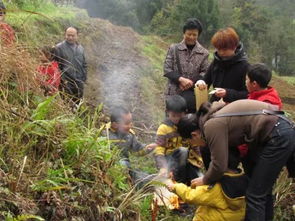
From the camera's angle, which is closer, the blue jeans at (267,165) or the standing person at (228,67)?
the blue jeans at (267,165)

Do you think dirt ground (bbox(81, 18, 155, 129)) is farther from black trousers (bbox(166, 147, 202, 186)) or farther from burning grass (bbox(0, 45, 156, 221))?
burning grass (bbox(0, 45, 156, 221))

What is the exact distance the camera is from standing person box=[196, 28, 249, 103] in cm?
432

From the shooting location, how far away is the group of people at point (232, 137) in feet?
11.6

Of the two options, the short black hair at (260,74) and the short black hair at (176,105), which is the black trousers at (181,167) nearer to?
the short black hair at (176,105)

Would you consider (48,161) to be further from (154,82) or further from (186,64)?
(154,82)

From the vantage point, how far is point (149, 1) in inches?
1272

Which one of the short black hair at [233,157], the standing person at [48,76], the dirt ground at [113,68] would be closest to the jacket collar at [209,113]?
the short black hair at [233,157]

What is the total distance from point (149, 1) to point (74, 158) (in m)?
30.3

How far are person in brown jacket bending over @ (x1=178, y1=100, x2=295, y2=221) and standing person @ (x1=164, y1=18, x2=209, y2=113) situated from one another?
140cm

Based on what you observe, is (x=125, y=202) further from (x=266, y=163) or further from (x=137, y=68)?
(x=137, y=68)

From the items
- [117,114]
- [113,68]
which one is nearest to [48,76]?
[117,114]

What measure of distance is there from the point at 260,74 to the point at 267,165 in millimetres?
776

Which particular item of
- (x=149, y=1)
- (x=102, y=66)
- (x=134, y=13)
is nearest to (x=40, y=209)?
(x=102, y=66)

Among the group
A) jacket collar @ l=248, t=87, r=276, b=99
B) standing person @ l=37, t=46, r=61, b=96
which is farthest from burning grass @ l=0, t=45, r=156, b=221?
jacket collar @ l=248, t=87, r=276, b=99
